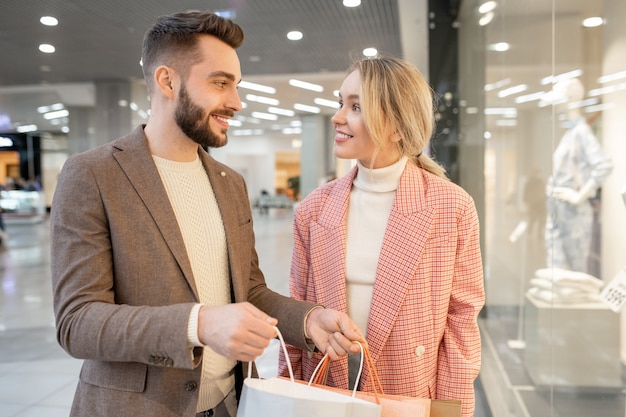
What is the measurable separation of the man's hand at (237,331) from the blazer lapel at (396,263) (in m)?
0.56

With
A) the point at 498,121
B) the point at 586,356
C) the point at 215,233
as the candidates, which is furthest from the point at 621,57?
the point at 498,121

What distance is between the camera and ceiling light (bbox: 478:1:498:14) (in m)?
4.49

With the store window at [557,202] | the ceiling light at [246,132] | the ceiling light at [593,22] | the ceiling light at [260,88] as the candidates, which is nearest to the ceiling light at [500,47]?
the store window at [557,202]

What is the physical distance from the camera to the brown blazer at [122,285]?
3.54 feet

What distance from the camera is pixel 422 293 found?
1.55 meters

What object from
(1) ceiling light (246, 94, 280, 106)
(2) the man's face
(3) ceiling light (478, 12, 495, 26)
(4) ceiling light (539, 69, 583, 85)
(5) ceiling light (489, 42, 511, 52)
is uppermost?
(1) ceiling light (246, 94, 280, 106)

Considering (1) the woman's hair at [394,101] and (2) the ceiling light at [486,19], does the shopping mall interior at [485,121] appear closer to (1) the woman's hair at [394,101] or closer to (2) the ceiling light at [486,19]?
(2) the ceiling light at [486,19]

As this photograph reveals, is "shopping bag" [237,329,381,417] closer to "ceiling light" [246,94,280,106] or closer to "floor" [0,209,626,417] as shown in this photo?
"floor" [0,209,626,417]

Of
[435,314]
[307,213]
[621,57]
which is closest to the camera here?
[435,314]

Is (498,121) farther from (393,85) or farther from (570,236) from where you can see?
(393,85)

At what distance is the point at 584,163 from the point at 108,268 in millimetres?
2155

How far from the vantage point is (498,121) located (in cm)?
452

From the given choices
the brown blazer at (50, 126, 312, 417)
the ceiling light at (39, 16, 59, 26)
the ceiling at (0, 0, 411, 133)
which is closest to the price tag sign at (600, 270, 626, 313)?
the brown blazer at (50, 126, 312, 417)

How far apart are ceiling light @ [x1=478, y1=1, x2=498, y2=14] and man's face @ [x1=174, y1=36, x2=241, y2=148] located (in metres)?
3.71
